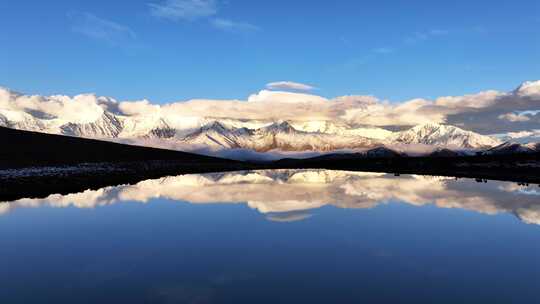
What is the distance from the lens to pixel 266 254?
20.4 metres

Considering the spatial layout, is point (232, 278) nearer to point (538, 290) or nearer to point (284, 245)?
point (284, 245)

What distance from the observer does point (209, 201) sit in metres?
43.7

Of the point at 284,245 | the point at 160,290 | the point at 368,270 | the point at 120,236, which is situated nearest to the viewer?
the point at 160,290

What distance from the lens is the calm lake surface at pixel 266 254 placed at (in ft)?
49.5

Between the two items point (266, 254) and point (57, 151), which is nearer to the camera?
point (266, 254)

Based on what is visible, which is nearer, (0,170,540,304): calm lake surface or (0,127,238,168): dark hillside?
(0,170,540,304): calm lake surface

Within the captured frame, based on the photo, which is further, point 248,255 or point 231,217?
point 231,217

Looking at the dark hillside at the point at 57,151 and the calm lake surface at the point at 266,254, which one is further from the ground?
the dark hillside at the point at 57,151

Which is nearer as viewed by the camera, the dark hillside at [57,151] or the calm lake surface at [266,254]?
the calm lake surface at [266,254]

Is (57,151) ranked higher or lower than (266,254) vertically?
higher

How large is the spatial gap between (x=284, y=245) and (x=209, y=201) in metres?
22.3

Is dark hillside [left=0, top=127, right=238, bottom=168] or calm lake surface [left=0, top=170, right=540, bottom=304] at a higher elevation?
dark hillside [left=0, top=127, right=238, bottom=168]

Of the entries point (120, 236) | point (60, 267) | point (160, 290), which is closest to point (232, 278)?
point (160, 290)

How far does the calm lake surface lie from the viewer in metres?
15.1
